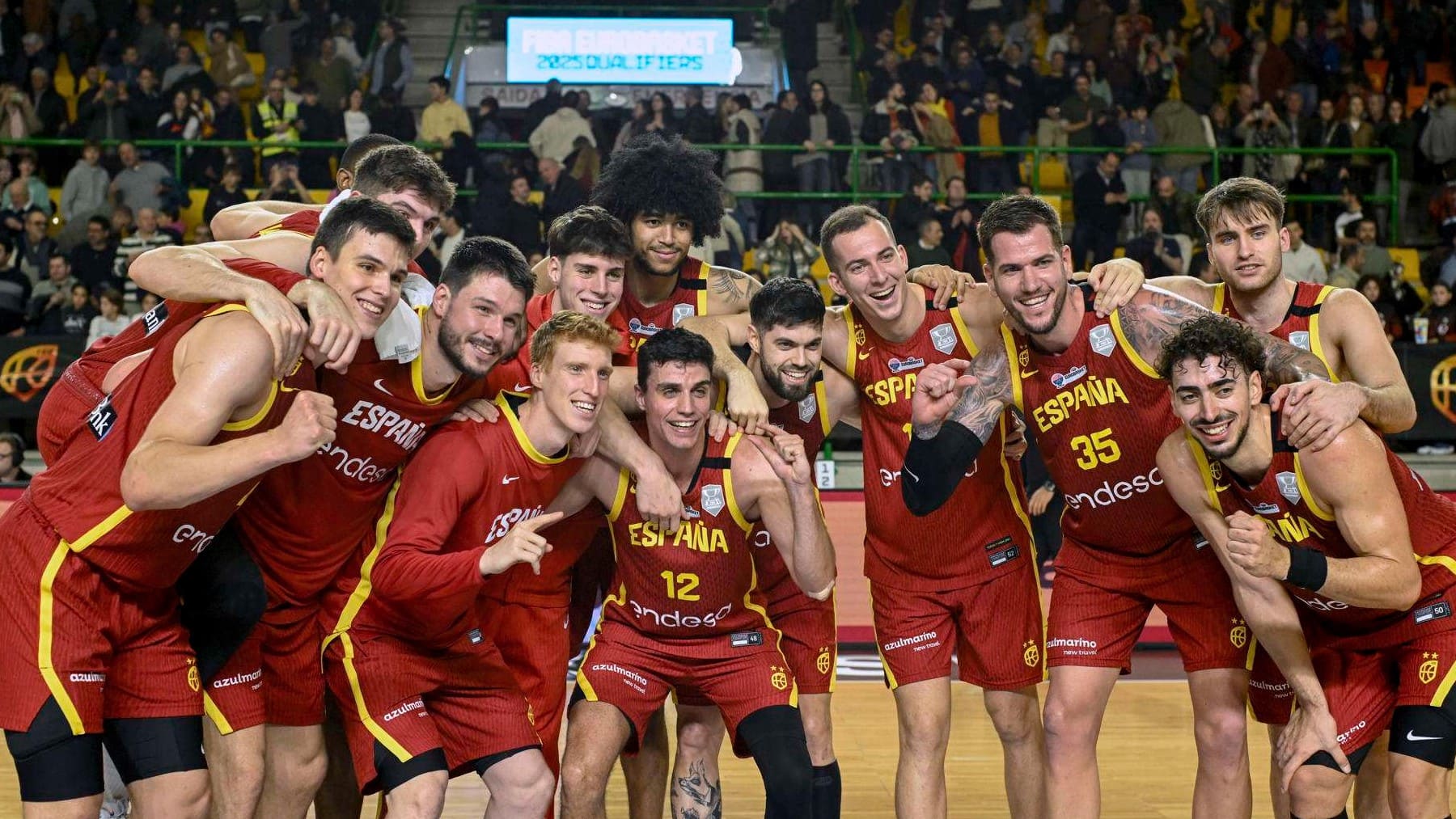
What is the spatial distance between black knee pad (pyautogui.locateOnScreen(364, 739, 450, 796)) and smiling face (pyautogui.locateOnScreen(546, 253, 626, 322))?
6.18 ft

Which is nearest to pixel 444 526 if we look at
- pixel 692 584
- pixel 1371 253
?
pixel 692 584

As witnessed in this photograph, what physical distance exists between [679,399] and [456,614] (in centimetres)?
120

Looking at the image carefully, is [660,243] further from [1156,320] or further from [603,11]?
[603,11]

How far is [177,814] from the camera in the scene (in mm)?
4910

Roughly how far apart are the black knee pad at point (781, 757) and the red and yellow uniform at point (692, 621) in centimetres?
5

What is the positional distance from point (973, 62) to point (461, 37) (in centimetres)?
765

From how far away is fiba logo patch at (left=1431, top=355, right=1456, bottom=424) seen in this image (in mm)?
13664

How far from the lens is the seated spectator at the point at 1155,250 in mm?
15133

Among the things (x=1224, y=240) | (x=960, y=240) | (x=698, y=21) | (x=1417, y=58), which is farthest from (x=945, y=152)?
(x=1224, y=240)

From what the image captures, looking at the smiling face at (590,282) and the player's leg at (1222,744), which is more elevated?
the smiling face at (590,282)

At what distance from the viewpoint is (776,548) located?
6305mm

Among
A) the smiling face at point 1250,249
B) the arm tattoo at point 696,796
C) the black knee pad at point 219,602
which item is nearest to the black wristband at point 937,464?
the smiling face at point 1250,249

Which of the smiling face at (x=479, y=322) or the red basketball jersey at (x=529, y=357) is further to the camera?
the red basketball jersey at (x=529, y=357)

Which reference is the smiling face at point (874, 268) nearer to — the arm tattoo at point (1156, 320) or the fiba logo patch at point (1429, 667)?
the arm tattoo at point (1156, 320)
